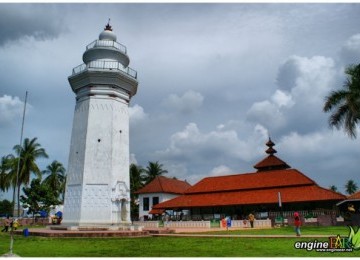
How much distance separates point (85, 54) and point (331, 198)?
21292 millimetres

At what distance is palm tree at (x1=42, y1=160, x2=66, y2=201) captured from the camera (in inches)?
2121

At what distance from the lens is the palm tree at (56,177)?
5388cm

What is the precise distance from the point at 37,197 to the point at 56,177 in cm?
868

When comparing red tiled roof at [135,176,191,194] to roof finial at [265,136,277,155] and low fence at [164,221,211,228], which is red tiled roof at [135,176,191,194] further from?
low fence at [164,221,211,228]

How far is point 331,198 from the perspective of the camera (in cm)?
2686

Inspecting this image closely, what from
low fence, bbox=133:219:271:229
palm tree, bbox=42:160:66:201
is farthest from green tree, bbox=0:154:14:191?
low fence, bbox=133:219:271:229

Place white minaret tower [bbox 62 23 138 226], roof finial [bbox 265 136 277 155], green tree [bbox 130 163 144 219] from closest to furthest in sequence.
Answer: white minaret tower [bbox 62 23 138 226] < roof finial [bbox 265 136 277 155] < green tree [bbox 130 163 144 219]

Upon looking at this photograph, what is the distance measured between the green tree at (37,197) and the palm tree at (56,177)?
18.8 ft

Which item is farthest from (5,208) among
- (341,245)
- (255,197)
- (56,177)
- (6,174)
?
(341,245)

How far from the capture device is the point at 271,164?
132ft

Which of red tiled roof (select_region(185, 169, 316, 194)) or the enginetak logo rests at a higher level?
red tiled roof (select_region(185, 169, 316, 194))

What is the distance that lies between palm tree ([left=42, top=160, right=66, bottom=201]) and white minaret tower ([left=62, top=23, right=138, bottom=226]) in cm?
3528

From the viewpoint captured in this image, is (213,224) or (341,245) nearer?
(341,245)

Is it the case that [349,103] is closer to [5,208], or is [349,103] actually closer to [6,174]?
[6,174]
